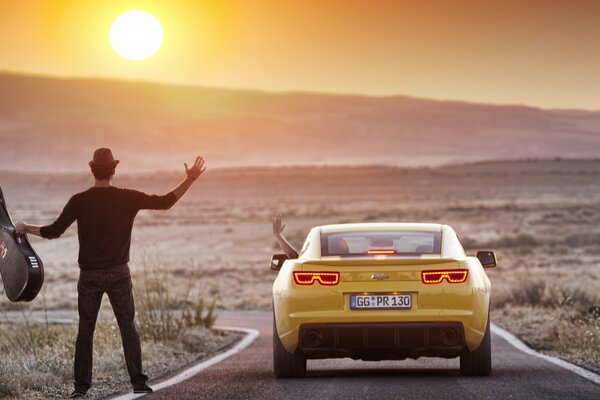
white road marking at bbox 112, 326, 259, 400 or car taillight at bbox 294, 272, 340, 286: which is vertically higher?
car taillight at bbox 294, 272, 340, 286

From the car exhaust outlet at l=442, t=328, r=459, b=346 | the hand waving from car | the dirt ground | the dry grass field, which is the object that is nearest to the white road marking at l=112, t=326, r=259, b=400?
the dry grass field

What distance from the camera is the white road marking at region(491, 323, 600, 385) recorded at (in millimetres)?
12656

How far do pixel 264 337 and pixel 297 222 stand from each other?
6558cm

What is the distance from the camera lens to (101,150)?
35.9 feet

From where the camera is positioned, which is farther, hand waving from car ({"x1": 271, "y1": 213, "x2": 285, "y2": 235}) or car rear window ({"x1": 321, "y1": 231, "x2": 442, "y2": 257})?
hand waving from car ({"x1": 271, "y1": 213, "x2": 285, "y2": 235})

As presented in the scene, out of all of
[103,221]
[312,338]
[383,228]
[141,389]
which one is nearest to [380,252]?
[383,228]

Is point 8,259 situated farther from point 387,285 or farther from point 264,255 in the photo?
point 264,255

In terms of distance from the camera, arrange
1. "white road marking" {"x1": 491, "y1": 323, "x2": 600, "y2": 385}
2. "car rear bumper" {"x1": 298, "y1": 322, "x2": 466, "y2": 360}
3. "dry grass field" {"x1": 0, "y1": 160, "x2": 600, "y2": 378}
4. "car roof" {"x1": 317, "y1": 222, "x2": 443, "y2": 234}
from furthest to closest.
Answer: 1. "dry grass field" {"x1": 0, "y1": 160, "x2": 600, "y2": 378}
2. "car roof" {"x1": 317, "y1": 222, "x2": 443, "y2": 234}
3. "white road marking" {"x1": 491, "y1": 323, "x2": 600, "y2": 385}
4. "car rear bumper" {"x1": 298, "y1": 322, "x2": 466, "y2": 360}

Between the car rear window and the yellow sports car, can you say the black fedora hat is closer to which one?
the yellow sports car

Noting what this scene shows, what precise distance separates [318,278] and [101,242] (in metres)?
2.10

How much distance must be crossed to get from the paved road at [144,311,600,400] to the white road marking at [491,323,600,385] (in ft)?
0.43

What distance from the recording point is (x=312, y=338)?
12.0m

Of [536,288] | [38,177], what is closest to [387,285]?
[536,288]

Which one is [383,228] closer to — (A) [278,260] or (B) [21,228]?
(A) [278,260]
